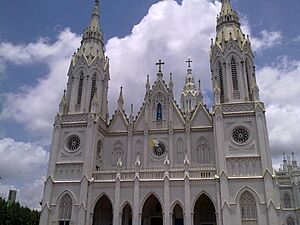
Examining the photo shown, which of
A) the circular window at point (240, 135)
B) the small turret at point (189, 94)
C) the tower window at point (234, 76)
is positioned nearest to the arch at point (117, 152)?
the circular window at point (240, 135)

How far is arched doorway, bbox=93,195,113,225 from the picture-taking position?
37.1 meters

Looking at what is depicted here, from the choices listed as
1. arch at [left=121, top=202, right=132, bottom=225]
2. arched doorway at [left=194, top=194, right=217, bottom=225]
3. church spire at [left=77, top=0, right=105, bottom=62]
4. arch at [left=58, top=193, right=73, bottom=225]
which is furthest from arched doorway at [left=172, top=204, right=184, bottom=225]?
church spire at [left=77, top=0, right=105, bottom=62]

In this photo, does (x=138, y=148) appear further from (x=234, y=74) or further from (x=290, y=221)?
(x=290, y=221)

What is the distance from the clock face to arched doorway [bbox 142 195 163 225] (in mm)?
5413

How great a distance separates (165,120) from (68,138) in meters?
12.4

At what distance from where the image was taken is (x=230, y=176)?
33156 millimetres

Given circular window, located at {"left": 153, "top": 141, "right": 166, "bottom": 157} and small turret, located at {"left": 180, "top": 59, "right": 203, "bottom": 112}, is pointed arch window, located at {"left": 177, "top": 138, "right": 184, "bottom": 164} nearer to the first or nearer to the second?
circular window, located at {"left": 153, "top": 141, "right": 166, "bottom": 157}

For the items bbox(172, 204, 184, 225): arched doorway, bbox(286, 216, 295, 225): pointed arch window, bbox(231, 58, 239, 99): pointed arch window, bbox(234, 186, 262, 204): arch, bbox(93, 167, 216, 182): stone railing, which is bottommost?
bbox(172, 204, 184, 225): arched doorway

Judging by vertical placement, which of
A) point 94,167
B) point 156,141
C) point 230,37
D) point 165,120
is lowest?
point 94,167

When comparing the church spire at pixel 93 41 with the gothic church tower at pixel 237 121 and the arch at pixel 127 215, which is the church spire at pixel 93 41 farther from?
the arch at pixel 127 215

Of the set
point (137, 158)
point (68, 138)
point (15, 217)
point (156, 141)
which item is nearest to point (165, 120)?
point (156, 141)

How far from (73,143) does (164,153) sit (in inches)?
447

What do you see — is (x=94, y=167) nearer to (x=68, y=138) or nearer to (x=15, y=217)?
(x=68, y=138)

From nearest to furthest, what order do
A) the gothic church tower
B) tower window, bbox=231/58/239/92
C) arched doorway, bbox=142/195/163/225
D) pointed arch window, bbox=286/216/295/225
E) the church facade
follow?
the gothic church tower
the church facade
arched doorway, bbox=142/195/163/225
tower window, bbox=231/58/239/92
pointed arch window, bbox=286/216/295/225
